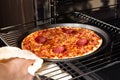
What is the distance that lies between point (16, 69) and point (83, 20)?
2.22 feet

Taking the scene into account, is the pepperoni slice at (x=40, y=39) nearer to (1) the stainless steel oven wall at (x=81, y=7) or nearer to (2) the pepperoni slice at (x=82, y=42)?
(2) the pepperoni slice at (x=82, y=42)

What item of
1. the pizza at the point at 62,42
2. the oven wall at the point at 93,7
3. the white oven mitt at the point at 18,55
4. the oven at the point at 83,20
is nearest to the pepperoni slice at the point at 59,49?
the pizza at the point at 62,42

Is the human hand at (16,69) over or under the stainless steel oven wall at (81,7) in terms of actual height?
under

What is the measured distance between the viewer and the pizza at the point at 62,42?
102 cm

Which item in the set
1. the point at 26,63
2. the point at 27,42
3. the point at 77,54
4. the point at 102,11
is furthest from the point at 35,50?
the point at 102,11

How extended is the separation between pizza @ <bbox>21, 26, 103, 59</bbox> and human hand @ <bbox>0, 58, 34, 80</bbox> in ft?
0.79

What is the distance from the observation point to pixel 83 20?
4.34 ft

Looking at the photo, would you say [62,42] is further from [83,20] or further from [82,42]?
[83,20]

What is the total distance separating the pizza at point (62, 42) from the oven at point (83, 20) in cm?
6

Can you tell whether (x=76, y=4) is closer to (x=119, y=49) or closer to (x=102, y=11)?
(x=102, y=11)

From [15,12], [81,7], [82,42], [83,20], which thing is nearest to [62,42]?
[82,42]

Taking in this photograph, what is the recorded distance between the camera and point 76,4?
4.61 ft

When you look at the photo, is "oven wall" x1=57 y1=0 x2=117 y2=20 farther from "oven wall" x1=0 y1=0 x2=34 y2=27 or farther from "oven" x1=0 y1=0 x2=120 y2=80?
"oven wall" x1=0 y1=0 x2=34 y2=27

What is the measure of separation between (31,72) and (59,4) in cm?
69
